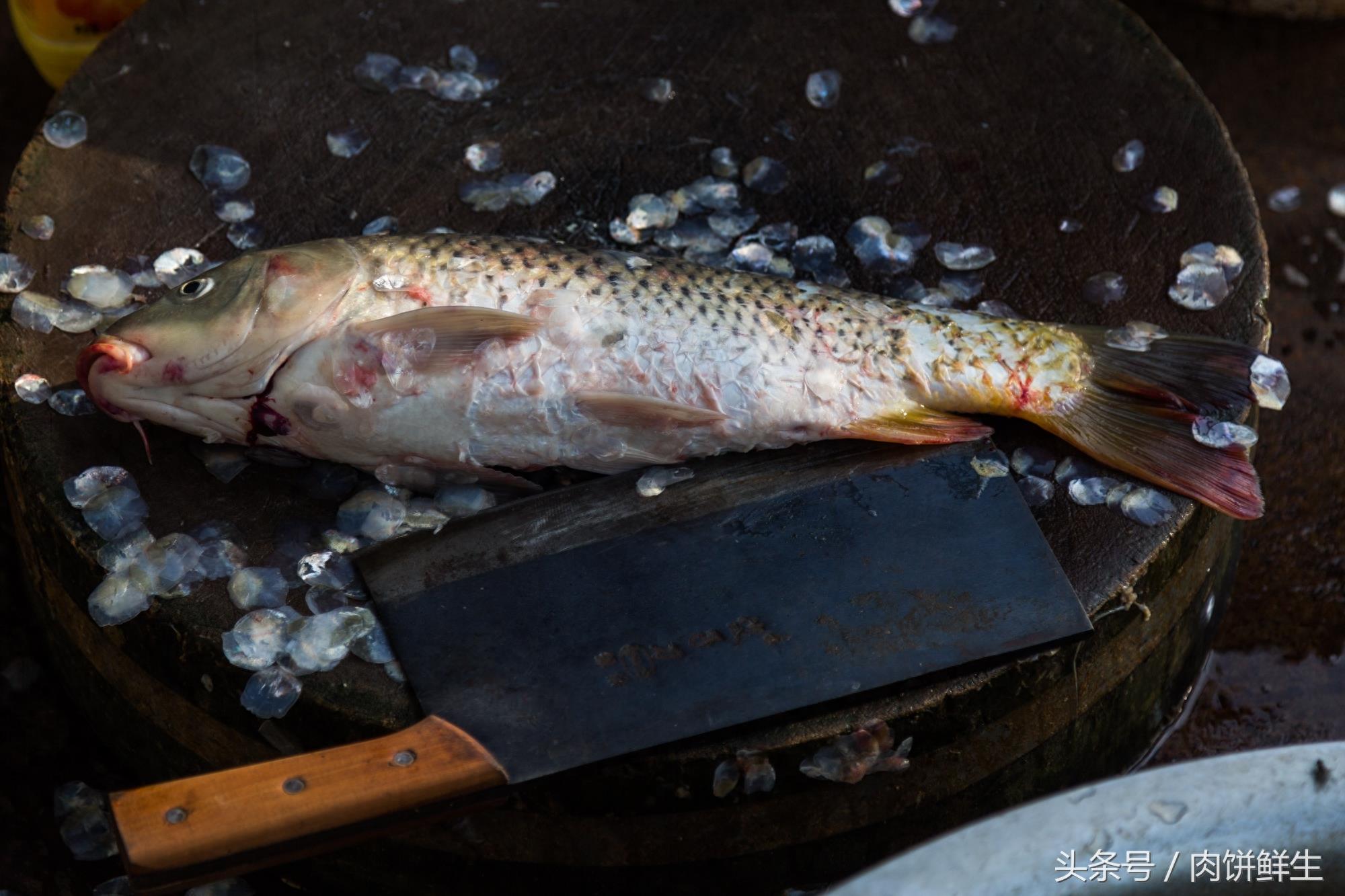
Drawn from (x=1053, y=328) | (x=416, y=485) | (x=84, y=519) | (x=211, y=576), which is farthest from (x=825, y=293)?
(x=84, y=519)

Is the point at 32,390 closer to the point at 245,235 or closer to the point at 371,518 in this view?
the point at 245,235

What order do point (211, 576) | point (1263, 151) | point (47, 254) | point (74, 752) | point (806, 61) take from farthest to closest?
1. point (1263, 151)
2. point (806, 61)
3. point (74, 752)
4. point (47, 254)
5. point (211, 576)

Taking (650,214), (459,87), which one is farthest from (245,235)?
(650,214)

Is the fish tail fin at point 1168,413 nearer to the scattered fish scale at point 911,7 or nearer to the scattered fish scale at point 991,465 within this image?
the scattered fish scale at point 991,465

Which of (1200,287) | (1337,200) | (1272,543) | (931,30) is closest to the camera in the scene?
(1200,287)

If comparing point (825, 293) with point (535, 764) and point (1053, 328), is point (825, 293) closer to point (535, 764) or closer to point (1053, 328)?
point (1053, 328)

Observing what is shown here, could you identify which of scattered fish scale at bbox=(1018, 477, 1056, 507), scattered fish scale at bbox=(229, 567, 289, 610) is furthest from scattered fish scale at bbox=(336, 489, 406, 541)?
scattered fish scale at bbox=(1018, 477, 1056, 507)
